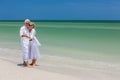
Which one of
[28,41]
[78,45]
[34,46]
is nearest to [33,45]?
[34,46]

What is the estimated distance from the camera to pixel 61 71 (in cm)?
966

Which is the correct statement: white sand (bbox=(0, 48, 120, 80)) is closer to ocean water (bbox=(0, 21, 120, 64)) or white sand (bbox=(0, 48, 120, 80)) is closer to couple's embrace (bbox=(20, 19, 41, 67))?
couple's embrace (bbox=(20, 19, 41, 67))

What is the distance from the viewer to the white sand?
329 inches

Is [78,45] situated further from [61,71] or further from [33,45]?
[61,71]

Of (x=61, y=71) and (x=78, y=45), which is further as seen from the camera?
(x=78, y=45)

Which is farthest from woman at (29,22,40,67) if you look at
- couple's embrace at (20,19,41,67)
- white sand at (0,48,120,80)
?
white sand at (0,48,120,80)

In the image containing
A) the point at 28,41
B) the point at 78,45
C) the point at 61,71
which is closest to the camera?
the point at 61,71

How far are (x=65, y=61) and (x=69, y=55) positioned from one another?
5.53 ft

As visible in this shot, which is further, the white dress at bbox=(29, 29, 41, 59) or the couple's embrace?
the white dress at bbox=(29, 29, 41, 59)

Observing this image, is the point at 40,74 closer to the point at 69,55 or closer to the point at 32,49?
the point at 32,49

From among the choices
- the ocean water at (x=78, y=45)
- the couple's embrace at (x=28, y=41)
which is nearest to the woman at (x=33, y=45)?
the couple's embrace at (x=28, y=41)

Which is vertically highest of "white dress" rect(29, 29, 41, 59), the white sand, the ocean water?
"white dress" rect(29, 29, 41, 59)

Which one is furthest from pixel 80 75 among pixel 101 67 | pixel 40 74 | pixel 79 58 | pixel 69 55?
pixel 69 55

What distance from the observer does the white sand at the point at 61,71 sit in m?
8.36
